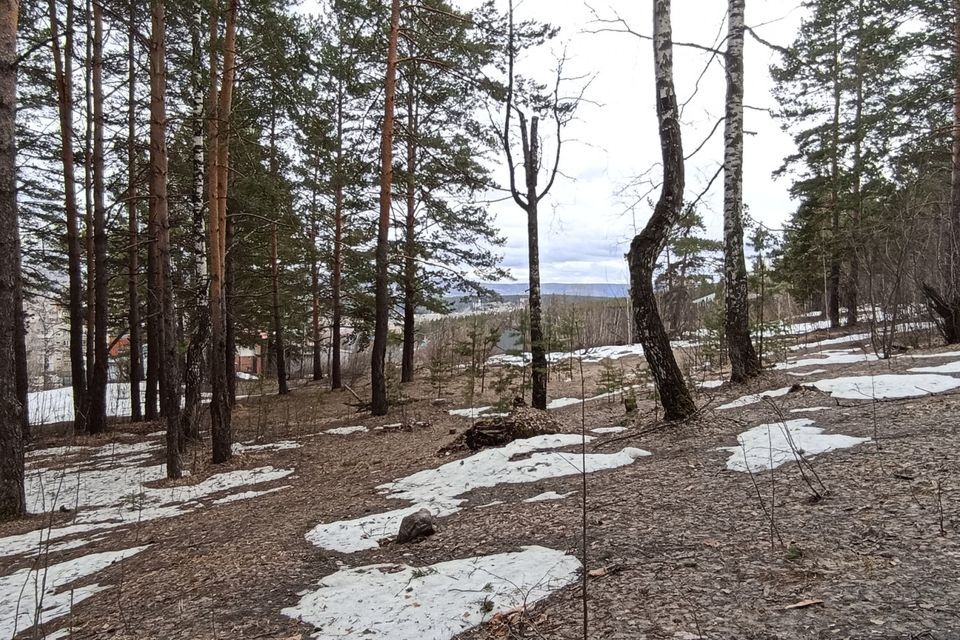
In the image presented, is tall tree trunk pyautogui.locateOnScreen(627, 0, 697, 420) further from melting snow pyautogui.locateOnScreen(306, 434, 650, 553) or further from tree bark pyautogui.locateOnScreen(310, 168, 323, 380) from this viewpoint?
tree bark pyautogui.locateOnScreen(310, 168, 323, 380)

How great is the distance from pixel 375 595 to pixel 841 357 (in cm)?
1002

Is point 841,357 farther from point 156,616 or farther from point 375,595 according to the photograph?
point 156,616

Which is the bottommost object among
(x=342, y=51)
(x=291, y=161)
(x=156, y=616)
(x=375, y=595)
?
(x=156, y=616)

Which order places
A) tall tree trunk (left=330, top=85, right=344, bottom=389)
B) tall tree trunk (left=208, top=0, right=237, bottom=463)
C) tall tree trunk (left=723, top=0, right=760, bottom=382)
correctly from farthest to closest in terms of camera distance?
tall tree trunk (left=330, top=85, right=344, bottom=389), tall tree trunk (left=208, top=0, right=237, bottom=463), tall tree trunk (left=723, top=0, right=760, bottom=382)

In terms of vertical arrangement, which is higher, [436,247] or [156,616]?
[436,247]

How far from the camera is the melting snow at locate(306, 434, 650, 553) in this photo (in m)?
3.88

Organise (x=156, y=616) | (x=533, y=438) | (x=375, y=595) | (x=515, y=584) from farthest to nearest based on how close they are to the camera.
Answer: (x=533, y=438) → (x=156, y=616) → (x=375, y=595) → (x=515, y=584)

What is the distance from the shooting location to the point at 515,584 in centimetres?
248

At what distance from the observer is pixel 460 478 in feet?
17.0

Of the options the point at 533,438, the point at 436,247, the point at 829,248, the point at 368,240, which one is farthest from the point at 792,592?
the point at 829,248

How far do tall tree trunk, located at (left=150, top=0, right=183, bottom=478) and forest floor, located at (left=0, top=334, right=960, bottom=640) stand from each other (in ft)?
3.04

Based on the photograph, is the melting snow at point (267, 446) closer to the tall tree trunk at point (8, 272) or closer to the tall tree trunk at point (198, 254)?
the tall tree trunk at point (198, 254)

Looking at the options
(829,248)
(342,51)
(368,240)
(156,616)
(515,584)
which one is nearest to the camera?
(515,584)

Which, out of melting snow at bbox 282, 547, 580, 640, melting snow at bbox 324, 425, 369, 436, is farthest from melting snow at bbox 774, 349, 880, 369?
melting snow at bbox 324, 425, 369, 436
